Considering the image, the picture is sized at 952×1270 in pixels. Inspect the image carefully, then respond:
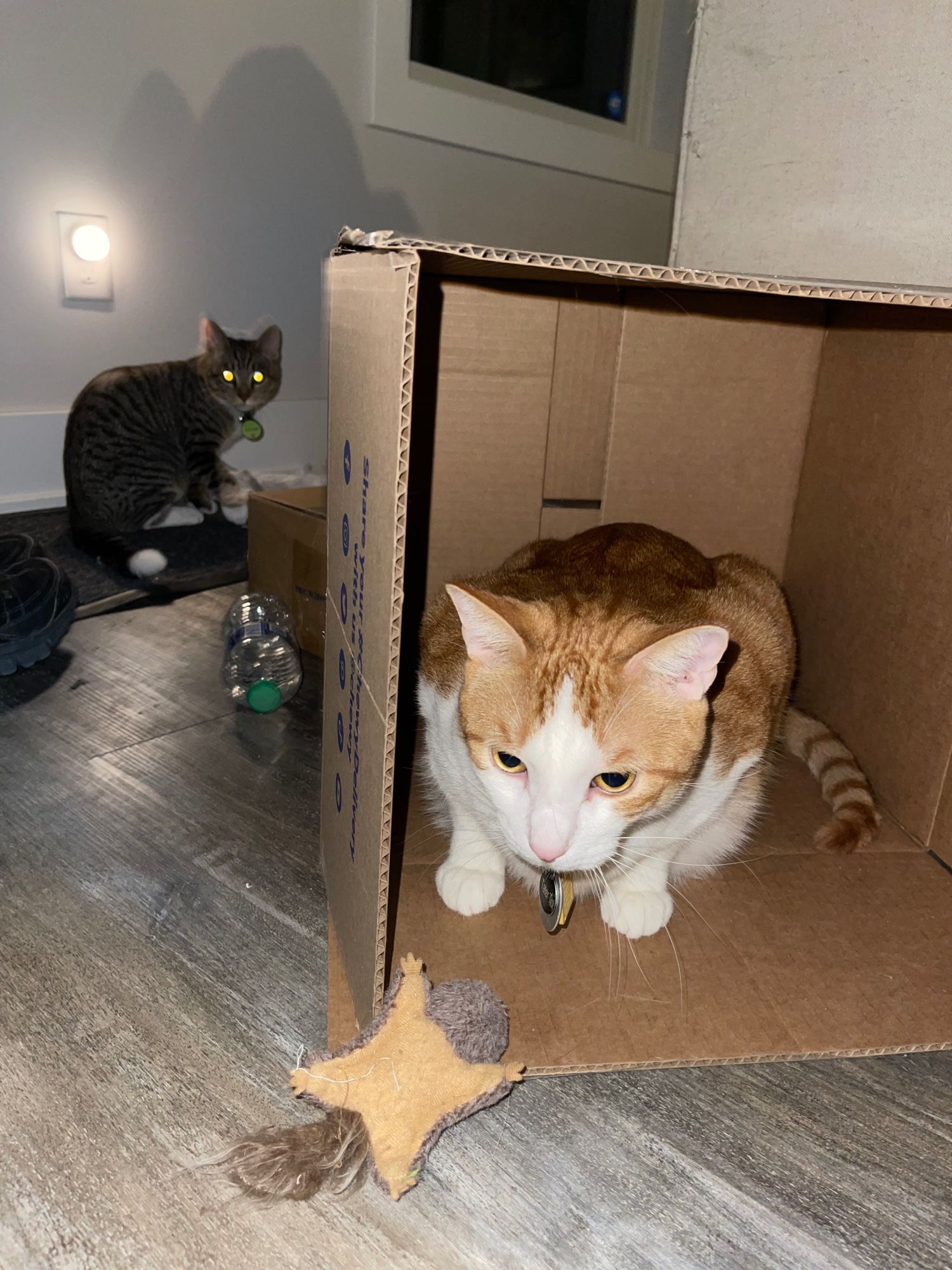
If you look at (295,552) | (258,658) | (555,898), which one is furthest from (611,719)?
(295,552)

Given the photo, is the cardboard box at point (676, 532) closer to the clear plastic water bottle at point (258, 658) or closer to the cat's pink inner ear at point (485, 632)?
the cat's pink inner ear at point (485, 632)

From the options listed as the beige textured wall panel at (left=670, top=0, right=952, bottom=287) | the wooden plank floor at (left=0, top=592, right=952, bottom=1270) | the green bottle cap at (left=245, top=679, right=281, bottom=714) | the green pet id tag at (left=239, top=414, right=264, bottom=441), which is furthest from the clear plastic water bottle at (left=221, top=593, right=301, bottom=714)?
the green pet id tag at (left=239, top=414, right=264, bottom=441)

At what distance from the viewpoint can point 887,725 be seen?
130cm

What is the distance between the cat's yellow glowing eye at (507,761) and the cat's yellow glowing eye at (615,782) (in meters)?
0.07

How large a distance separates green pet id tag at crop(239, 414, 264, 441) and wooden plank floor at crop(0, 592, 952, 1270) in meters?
1.66

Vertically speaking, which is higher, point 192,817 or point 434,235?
point 434,235

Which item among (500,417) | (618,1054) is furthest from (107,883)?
(500,417)

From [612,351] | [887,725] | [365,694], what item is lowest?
[887,725]

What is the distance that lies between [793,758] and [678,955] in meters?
0.54

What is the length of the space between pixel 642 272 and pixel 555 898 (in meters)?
0.59

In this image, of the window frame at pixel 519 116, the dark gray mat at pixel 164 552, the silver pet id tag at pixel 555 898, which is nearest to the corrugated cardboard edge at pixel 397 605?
the silver pet id tag at pixel 555 898

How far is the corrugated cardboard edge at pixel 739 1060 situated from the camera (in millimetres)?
810

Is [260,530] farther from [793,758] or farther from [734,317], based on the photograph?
[793,758]

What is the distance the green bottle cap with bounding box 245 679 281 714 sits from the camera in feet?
4.87
